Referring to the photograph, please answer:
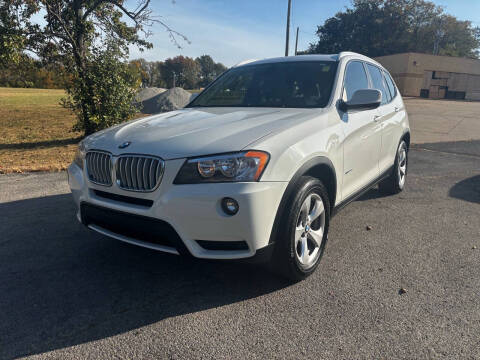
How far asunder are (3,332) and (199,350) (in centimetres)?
125

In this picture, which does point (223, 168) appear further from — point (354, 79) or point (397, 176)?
point (397, 176)

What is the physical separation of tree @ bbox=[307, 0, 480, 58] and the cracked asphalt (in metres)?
64.5

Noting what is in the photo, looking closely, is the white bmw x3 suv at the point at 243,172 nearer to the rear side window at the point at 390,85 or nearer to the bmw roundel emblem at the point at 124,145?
the bmw roundel emblem at the point at 124,145

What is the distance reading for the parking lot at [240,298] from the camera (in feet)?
7.29

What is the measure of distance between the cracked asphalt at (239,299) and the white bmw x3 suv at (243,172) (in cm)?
39

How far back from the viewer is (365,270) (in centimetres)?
316

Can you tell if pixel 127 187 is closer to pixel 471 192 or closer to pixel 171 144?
pixel 171 144

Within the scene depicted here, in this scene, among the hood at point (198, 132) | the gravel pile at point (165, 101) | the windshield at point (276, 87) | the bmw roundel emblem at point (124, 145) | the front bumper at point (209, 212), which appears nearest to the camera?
the front bumper at point (209, 212)

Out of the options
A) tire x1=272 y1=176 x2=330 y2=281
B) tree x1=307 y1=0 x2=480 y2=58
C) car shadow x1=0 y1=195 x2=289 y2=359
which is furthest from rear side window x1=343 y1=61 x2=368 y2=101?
tree x1=307 y1=0 x2=480 y2=58

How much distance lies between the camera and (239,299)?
2705mm

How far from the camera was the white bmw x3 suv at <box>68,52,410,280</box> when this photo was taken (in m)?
2.38

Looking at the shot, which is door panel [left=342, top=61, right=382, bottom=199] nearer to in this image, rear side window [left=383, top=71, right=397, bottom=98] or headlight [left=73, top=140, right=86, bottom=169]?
rear side window [left=383, top=71, right=397, bottom=98]

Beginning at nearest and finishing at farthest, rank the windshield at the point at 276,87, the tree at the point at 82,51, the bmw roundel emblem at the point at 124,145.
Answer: the bmw roundel emblem at the point at 124,145 < the windshield at the point at 276,87 < the tree at the point at 82,51

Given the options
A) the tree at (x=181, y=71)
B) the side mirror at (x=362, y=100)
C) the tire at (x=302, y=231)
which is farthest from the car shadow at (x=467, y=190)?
the tree at (x=181, y=71)
